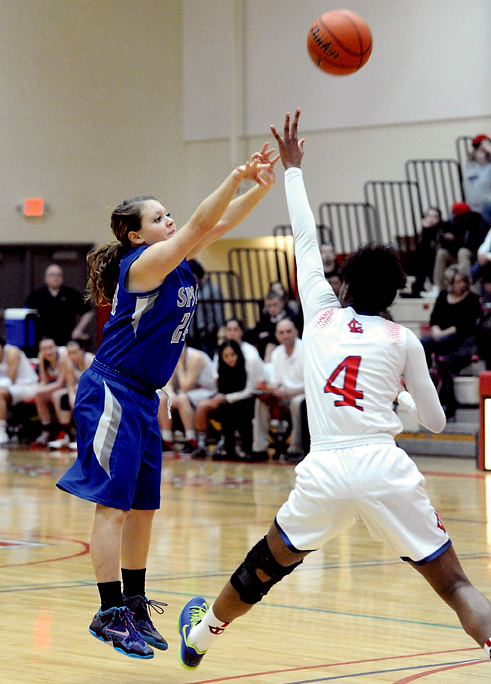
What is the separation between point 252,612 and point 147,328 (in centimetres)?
151

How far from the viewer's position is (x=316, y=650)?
3889 millimetres

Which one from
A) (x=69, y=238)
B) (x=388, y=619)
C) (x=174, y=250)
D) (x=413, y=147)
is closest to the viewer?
(x=174, y=250)

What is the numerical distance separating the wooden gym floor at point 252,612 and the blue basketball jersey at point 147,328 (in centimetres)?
100

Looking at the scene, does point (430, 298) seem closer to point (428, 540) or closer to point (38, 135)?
point (38, 135)

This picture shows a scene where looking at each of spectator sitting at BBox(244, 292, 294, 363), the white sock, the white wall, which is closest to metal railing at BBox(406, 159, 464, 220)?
the white wall

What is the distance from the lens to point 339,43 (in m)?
4.89

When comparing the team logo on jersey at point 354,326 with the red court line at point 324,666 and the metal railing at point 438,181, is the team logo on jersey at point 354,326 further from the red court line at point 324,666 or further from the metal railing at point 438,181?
the metal railing at point 438,181

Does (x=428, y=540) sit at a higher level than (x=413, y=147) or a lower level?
lower

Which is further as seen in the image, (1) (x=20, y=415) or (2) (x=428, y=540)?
(1) (x=20, y=415)

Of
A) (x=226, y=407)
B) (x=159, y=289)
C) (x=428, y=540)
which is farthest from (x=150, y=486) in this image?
(x=226, y=407)

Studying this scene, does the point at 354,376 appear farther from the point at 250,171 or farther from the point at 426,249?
the point at 426,249

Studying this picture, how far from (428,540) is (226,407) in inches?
314

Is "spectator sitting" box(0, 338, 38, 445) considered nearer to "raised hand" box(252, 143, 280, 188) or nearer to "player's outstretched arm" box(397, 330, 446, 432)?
"raised hand" box(252, 143, 280, 188)

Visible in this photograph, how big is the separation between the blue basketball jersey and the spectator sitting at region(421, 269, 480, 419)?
7812 millimetres
